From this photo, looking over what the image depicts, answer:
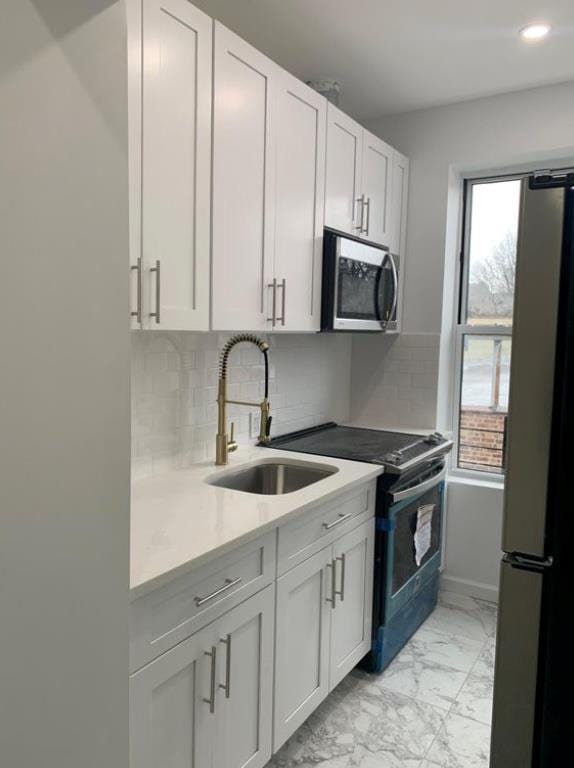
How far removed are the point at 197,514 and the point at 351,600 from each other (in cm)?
91

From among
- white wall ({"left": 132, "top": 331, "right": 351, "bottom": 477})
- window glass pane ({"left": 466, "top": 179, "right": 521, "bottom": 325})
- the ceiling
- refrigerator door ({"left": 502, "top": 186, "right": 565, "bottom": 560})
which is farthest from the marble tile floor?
the ceiling

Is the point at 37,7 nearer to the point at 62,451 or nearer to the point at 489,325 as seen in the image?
the point at 62,451

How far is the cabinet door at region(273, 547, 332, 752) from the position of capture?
1.77 meters

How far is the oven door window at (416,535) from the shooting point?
8.17 ft

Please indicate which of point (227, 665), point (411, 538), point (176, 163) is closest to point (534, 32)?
point (176, 163)

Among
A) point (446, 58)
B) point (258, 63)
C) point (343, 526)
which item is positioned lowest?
point (343, 526)

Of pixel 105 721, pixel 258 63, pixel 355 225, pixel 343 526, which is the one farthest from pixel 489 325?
pixel 105 721

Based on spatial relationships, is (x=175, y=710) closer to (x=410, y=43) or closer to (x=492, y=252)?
(x=410, y=43)

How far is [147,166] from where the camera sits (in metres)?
1.56

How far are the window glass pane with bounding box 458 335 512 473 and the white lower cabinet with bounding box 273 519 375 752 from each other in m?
1.28

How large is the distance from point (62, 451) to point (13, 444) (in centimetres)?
8

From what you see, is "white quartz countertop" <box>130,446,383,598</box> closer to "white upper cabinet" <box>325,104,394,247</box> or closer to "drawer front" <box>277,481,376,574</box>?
"drawer front" <box>277,481,376,574</box>

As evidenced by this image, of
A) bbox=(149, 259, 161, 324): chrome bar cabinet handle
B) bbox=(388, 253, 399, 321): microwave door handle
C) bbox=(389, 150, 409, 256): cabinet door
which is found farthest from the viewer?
bbox=(389, 150, 409, 256): cabinet door

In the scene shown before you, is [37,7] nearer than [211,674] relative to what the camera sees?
Yes
